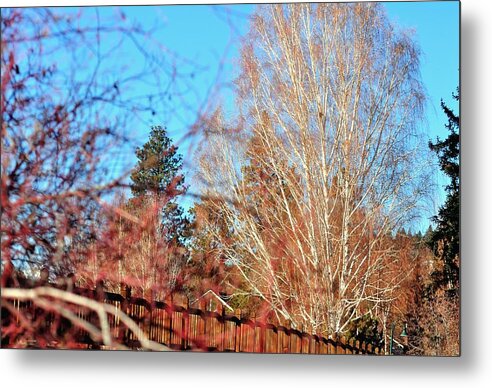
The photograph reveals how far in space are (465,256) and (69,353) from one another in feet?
6.71

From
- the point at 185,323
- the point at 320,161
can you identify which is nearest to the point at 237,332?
the point at 185,323

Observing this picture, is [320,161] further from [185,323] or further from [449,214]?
[185,323]

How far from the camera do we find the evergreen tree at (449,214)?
3.46m

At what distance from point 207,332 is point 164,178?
0.80 metres

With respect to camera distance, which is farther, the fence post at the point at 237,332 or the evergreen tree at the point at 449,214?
the fence post at the point at 237,332

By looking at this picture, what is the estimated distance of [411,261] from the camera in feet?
11.5

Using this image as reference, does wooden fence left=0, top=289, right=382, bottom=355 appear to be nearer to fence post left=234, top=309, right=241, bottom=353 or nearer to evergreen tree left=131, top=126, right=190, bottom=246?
fence post left=234, top=309, right=241, bottom=353

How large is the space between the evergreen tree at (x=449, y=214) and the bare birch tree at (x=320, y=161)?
130mm

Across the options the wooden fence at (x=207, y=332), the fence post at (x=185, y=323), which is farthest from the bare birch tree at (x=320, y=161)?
the fence post at (x=185, y=323)

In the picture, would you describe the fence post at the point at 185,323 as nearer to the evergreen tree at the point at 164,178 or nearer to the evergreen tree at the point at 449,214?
the evergreen tree at the point at 164,178

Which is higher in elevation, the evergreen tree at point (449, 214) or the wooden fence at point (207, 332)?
the evergreen tree at point (449, 214)

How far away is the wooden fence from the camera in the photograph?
11.6 feet

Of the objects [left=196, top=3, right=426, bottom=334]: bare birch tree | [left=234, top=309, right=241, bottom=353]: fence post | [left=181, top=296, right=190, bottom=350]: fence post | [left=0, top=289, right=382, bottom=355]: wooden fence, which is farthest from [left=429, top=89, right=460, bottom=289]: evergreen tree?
[left=181, top=296, right=190, bottom=350]: fence post

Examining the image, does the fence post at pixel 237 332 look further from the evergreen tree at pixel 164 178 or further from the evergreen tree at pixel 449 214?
the evergreen tree at pixel 449 214
